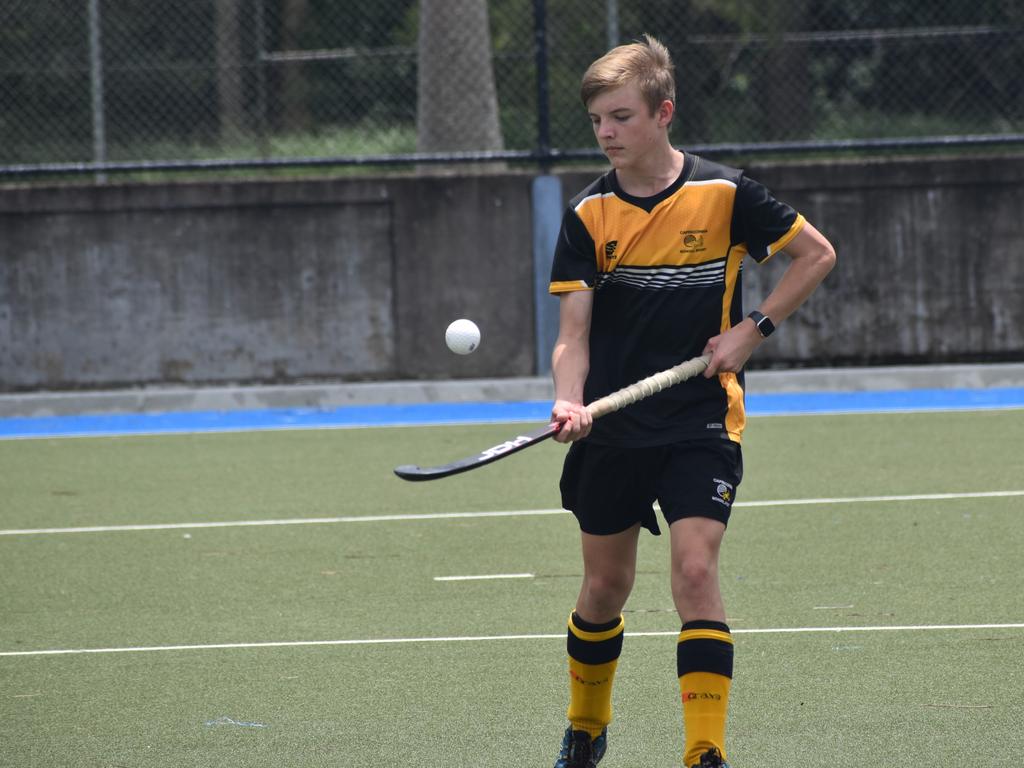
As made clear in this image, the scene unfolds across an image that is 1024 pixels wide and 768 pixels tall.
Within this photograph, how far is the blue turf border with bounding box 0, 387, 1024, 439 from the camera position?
1186 centimetres

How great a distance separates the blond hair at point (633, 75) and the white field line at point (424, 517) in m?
4.39

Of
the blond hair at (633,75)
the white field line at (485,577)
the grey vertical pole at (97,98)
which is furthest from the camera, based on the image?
the grey vertical pole at (97,98)

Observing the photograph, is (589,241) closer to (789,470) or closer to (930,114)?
(789,470)

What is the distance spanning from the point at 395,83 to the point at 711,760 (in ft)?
36.2

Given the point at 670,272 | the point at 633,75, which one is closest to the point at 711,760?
the point at 670,272

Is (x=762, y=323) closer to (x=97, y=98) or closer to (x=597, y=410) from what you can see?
(x=597, y=410)

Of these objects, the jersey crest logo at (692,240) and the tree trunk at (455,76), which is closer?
the jersey crest logo at (692,240)

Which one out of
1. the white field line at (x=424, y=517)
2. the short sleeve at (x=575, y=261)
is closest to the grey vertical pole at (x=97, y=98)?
the white field line at (x=424, y=517)

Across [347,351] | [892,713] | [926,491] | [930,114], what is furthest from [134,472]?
[930,114]

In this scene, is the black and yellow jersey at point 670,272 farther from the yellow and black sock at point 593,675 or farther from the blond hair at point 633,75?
the yellow and black sock at point 593,675

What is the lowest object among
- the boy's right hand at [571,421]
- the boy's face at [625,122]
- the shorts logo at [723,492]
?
the shorts logo at [723,492]

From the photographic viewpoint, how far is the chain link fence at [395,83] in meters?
13.9

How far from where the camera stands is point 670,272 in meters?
4.51

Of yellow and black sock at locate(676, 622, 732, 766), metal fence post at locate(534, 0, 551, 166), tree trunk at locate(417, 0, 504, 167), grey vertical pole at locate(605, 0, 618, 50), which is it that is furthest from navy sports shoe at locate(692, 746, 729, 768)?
grey vertical pole at locate(605, 0, 618, 50)
